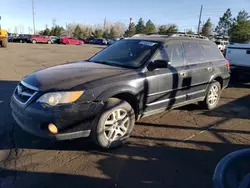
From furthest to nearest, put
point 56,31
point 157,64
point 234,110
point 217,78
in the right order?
point 56,31, point 234,110, point 217,78, point 157,64

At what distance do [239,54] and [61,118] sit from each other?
7.60 metres

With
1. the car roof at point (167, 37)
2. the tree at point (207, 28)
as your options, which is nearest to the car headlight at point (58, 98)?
the car roof at point (167, 37)

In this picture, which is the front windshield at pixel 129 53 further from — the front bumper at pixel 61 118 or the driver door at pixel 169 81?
the front bumper at pixel 61 118

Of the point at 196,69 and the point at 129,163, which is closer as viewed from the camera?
the point at 129,163

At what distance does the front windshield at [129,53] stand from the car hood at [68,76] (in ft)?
0.96

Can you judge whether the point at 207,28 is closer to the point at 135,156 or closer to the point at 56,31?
the point at 56,31

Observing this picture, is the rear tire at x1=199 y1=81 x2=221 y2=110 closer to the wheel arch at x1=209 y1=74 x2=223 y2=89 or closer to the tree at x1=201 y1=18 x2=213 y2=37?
the wheel arch at x1=209 y1=74 x2=223 y2=89

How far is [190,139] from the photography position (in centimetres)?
421

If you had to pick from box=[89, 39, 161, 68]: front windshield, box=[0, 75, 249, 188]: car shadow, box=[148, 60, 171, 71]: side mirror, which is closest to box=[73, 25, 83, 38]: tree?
box=[89, 39, 161, 68]: front windshield

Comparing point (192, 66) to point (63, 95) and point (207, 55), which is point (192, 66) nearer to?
point (207, 55)

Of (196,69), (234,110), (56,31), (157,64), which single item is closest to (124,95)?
(157,64)

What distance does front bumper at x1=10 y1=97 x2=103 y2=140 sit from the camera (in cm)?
314

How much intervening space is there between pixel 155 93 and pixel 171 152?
3.41ft

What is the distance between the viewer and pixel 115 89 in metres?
3.57
